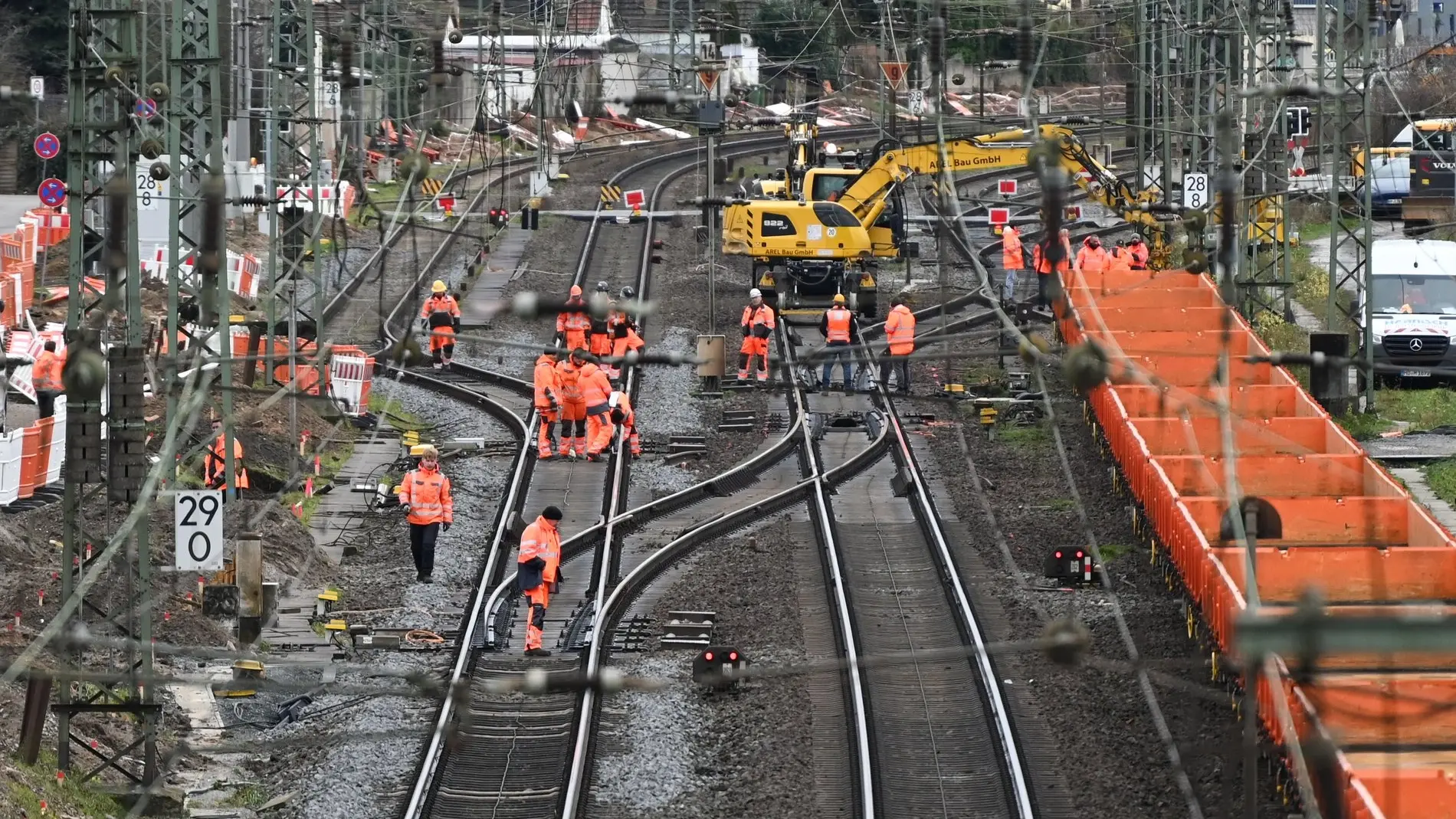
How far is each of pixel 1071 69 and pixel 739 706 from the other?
5928cm

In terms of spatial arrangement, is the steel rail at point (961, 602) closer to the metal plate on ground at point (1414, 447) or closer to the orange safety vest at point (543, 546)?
the orange safety vest at point (543, 546)

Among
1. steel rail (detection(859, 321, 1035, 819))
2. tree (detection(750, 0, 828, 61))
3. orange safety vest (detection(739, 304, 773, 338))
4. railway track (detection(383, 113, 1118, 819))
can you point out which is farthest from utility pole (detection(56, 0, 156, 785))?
tree (detection(750, 0, 828, 61))

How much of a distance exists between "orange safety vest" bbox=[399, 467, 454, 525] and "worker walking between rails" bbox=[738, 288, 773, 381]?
322 inches

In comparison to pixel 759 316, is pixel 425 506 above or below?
below

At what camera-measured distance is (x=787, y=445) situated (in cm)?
2381

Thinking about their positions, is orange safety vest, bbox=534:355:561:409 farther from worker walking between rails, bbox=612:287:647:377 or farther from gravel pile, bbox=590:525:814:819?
gravel pile, bbox=590:525:814:819

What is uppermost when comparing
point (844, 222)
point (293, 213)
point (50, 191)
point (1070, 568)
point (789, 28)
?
point (789, 28)

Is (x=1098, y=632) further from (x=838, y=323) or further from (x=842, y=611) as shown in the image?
(x=838, y=323)

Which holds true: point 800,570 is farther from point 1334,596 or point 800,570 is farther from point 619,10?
point 619,10

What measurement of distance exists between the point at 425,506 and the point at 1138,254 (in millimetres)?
14775

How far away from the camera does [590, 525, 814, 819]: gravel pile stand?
13.1 meters

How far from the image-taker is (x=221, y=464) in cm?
2041

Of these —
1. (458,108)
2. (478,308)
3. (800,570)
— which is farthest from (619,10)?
(800,570)

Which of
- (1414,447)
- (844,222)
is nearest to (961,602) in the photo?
(1414,447)
